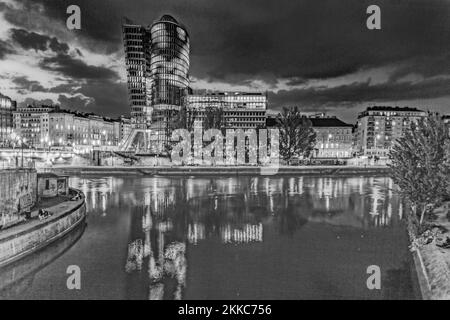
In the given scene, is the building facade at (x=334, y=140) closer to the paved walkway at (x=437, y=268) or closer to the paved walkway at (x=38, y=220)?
the paved walkway at (x=437, y=268)

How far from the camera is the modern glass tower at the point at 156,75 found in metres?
167

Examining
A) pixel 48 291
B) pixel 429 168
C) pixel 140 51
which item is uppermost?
pixel 140 51

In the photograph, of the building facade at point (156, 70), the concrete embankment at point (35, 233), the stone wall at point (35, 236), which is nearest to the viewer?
the stone wall at point (35, 236)

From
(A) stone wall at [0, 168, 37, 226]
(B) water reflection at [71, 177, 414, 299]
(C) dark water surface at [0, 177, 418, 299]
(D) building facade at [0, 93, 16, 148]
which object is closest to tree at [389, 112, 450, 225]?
(C) dark water surface at [0, 177, 418, 299]

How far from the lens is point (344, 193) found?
5584 centimetres

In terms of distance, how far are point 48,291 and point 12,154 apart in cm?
9301

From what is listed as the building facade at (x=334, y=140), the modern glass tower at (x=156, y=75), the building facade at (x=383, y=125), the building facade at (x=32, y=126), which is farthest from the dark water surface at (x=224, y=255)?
the building facade at (x=32, y=126)

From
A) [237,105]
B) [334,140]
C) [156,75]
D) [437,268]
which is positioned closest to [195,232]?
[437,268]

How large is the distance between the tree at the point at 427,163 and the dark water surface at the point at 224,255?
4281 mm

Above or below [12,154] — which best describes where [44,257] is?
below

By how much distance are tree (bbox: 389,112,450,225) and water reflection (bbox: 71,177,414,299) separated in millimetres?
6023

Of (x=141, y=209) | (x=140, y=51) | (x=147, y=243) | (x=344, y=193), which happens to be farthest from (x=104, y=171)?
(x=140, y=51)
